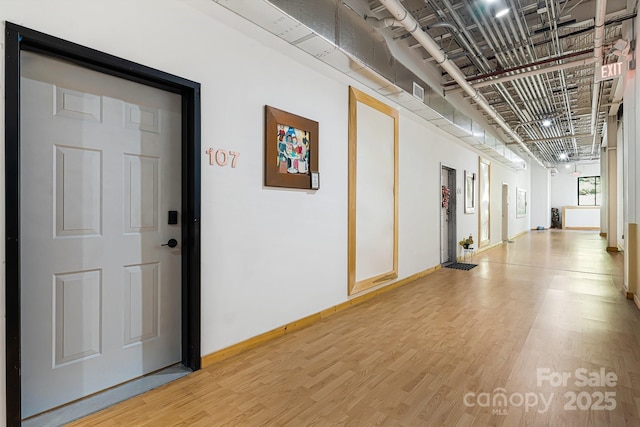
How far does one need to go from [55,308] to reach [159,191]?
980mm

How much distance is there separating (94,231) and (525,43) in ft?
18.0

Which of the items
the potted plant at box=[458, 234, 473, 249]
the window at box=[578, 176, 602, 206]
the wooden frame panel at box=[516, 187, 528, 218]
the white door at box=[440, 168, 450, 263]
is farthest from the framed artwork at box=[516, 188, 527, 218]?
the white door at box=[440, 168, 450, 263]

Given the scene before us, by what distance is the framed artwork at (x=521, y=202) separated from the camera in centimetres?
1386

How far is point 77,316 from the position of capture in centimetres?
208

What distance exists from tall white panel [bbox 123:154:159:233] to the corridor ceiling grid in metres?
3.27

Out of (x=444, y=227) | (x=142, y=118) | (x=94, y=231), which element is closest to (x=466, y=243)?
(x=444, y=227)

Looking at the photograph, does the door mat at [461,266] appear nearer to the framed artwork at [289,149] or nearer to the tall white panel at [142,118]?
the framed artwork at [289,149]

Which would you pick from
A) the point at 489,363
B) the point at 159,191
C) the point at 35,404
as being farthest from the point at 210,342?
the point at 489,363

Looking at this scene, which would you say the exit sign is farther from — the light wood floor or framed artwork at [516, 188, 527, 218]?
framed artwork at [516, 188, 527, 218]

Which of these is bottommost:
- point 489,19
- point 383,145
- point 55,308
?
point 55,308

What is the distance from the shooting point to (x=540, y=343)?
118 inches

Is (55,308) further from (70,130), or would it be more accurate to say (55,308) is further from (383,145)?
(383,145)

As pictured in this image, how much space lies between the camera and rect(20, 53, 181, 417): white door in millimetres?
1902

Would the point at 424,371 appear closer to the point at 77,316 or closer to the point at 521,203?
the point at 77,316
